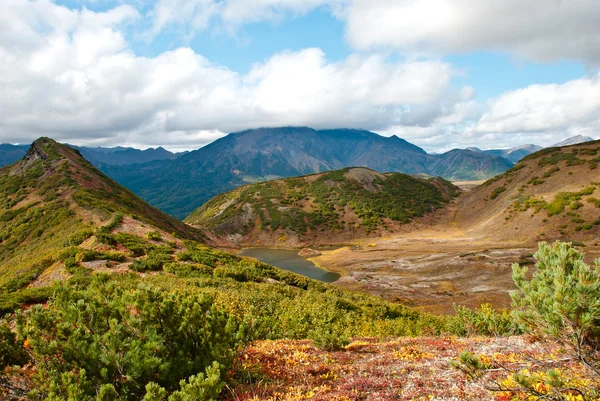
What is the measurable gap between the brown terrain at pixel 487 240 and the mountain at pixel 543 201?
17 centimetres

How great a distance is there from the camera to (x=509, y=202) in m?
87.8

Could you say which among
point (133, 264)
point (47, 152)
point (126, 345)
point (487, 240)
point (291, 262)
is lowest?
point (291, 262)

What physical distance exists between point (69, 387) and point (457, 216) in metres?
117

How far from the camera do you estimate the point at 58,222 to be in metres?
43.4

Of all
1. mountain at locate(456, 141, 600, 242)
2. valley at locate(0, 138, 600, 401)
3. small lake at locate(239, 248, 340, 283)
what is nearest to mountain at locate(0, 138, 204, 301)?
valley at locate(0, 138, 600, 401)

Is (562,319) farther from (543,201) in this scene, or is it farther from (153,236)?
(543,201)

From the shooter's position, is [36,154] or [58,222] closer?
[58,222]

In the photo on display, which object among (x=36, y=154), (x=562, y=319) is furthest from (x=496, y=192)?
(x=36, y=154)

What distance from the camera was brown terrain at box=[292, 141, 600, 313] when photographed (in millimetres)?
46312

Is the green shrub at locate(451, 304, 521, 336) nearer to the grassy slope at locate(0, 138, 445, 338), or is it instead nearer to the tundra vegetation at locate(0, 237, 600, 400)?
the grassy slope at locate(0, 138, 445, 338)

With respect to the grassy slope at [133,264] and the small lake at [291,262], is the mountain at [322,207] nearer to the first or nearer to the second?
the small lake at [291,262]

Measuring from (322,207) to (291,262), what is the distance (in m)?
44.0

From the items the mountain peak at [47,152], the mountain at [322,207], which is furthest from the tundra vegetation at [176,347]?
the mountain at [322,207]

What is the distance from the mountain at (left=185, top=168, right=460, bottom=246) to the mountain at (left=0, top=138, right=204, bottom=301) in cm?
5015
